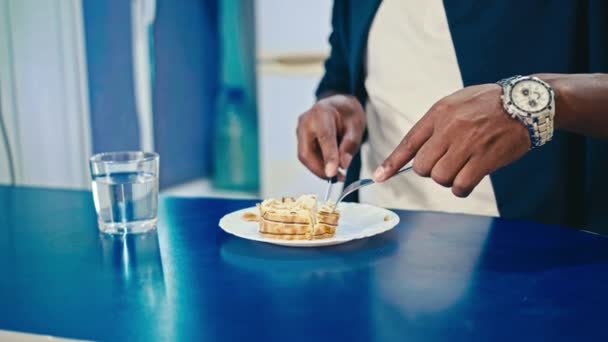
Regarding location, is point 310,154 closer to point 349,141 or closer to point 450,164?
point 349,141

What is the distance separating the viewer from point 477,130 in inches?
30.7

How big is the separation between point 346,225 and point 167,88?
2.13m

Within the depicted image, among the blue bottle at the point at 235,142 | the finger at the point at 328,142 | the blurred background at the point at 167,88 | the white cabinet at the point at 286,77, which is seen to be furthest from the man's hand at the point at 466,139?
the blue bottle at the point at 235,142

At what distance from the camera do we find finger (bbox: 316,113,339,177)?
105cm

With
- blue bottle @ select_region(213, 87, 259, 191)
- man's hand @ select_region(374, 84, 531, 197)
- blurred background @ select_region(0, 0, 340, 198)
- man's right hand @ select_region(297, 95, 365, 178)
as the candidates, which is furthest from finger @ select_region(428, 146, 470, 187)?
blue bottle @ select_region(213, 87, 259, 191)

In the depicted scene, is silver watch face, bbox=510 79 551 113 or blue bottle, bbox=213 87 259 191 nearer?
silver watch face, bbox=510 79 551 113

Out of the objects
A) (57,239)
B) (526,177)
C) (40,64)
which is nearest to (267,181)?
(40,64)

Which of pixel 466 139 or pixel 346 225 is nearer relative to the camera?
pixel 466 139

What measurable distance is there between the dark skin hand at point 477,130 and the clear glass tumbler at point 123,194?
0.31 meters

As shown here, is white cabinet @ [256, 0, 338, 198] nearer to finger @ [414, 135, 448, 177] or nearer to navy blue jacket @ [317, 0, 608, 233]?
navy blue jacket @ [317, 0, 608, 233]

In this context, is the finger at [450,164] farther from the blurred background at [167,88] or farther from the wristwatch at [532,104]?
the blurred background at [167,88]

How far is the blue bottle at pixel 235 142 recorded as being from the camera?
312 cm

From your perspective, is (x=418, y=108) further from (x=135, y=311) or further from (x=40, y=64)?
(x=40, y=64)

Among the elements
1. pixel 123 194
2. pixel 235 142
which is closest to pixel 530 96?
pixel 123 194
